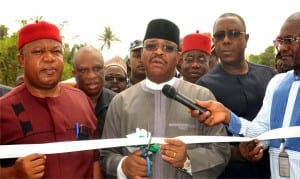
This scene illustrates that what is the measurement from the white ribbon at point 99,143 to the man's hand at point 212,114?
5.7 inches

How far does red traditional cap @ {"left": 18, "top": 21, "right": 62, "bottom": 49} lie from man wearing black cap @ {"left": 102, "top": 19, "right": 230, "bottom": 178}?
849 mm

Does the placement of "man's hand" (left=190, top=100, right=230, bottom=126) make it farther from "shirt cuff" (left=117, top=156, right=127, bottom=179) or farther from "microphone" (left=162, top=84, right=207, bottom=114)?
"shirt cuff" (left=117, top=156, right=127, bottom=179)

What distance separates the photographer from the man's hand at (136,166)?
11.1ft

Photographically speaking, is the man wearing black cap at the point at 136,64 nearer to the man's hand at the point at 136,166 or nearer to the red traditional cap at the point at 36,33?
the red traditional cap at the point at 36,33

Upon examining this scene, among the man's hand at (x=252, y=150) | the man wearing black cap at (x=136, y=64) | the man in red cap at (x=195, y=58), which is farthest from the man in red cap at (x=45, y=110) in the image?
the man wearing black cap at (x=136, y=64)

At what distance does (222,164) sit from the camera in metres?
3.71

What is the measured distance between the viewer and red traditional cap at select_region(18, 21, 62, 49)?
363 cm

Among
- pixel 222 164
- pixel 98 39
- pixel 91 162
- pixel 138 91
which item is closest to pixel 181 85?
pixel 138 91

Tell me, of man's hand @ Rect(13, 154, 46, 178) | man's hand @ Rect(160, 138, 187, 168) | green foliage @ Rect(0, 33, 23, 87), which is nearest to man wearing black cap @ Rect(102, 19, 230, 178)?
man's hand @ Rect(160, 138, 187, 168)

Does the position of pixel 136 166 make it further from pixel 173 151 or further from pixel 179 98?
pixel 179 98

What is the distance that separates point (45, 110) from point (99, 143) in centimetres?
52

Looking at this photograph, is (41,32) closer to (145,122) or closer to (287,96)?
(145,122)

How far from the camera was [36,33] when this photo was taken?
363cm

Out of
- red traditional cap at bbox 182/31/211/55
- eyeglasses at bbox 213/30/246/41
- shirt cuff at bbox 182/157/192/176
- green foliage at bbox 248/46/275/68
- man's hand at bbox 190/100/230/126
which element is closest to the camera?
man's hand at bbox 190/100/230/126
